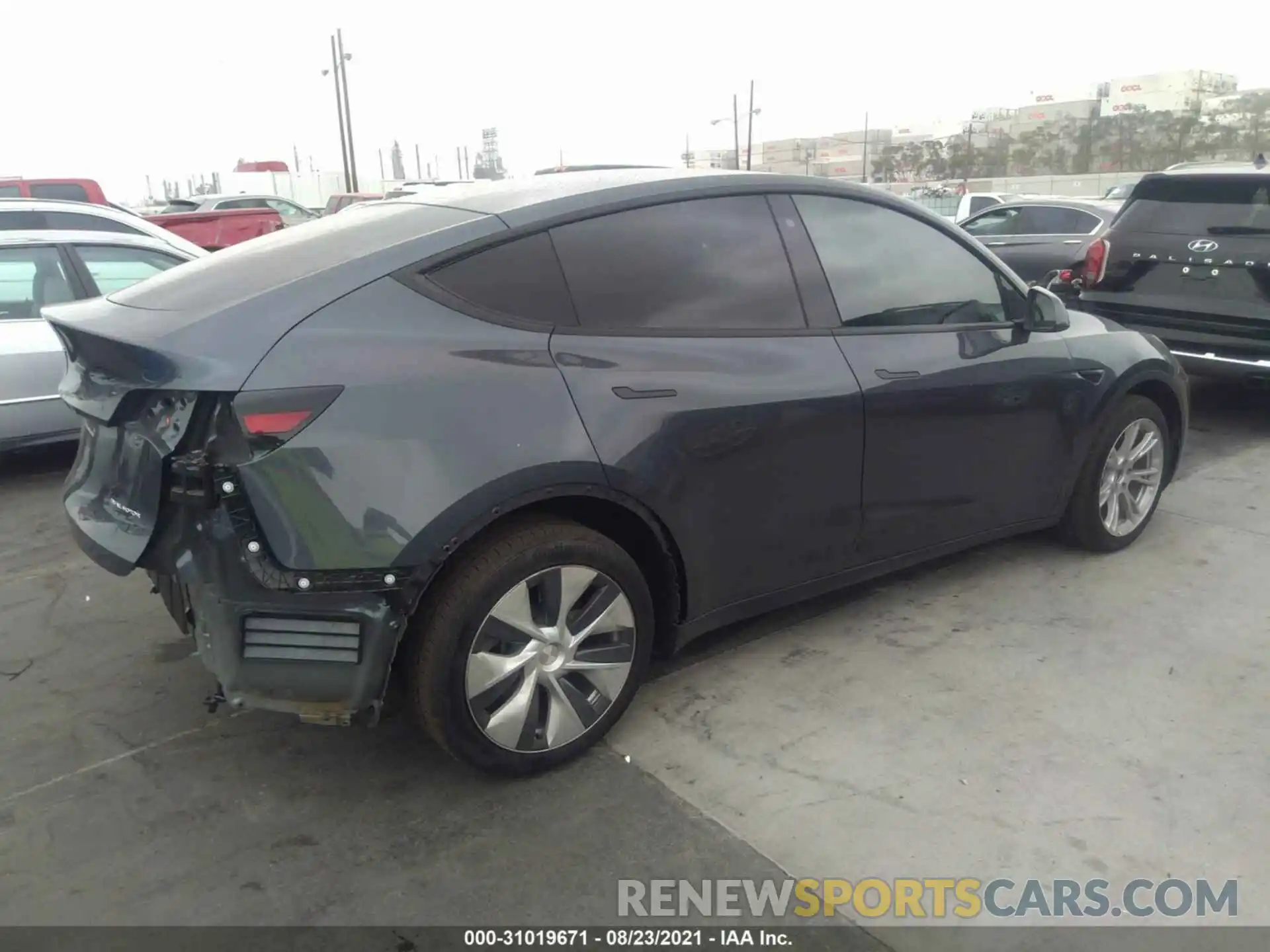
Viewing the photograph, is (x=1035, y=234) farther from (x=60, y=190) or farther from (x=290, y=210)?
(x=290, y=210)

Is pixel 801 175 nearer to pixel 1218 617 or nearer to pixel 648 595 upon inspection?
pixel 648 595

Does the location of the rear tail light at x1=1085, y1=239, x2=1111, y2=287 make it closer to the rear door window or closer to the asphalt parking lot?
the asphalt parking lot

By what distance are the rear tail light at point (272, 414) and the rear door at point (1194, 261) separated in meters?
6.01

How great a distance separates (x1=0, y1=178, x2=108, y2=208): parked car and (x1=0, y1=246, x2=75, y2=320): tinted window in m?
10.8

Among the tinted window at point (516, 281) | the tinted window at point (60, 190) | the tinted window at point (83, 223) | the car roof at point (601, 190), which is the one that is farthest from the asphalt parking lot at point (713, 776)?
the tinted window at point (60, 190)

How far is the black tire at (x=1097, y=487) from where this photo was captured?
4.37m

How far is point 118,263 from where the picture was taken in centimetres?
628

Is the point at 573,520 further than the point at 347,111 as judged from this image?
No

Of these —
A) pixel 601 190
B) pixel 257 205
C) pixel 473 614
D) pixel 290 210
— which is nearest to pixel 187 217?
pixel 257 205

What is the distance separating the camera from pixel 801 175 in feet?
11.8

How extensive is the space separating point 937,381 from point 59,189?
16211mm

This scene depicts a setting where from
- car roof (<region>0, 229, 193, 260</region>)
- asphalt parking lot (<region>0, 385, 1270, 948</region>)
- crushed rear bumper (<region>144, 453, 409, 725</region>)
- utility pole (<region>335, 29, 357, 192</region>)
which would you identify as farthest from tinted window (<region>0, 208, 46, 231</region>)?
utility pole (<region>335, 29, 357, 192</region>)

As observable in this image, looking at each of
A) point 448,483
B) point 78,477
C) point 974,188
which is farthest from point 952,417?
point 974,188

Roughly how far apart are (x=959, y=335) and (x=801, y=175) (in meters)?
0.87
